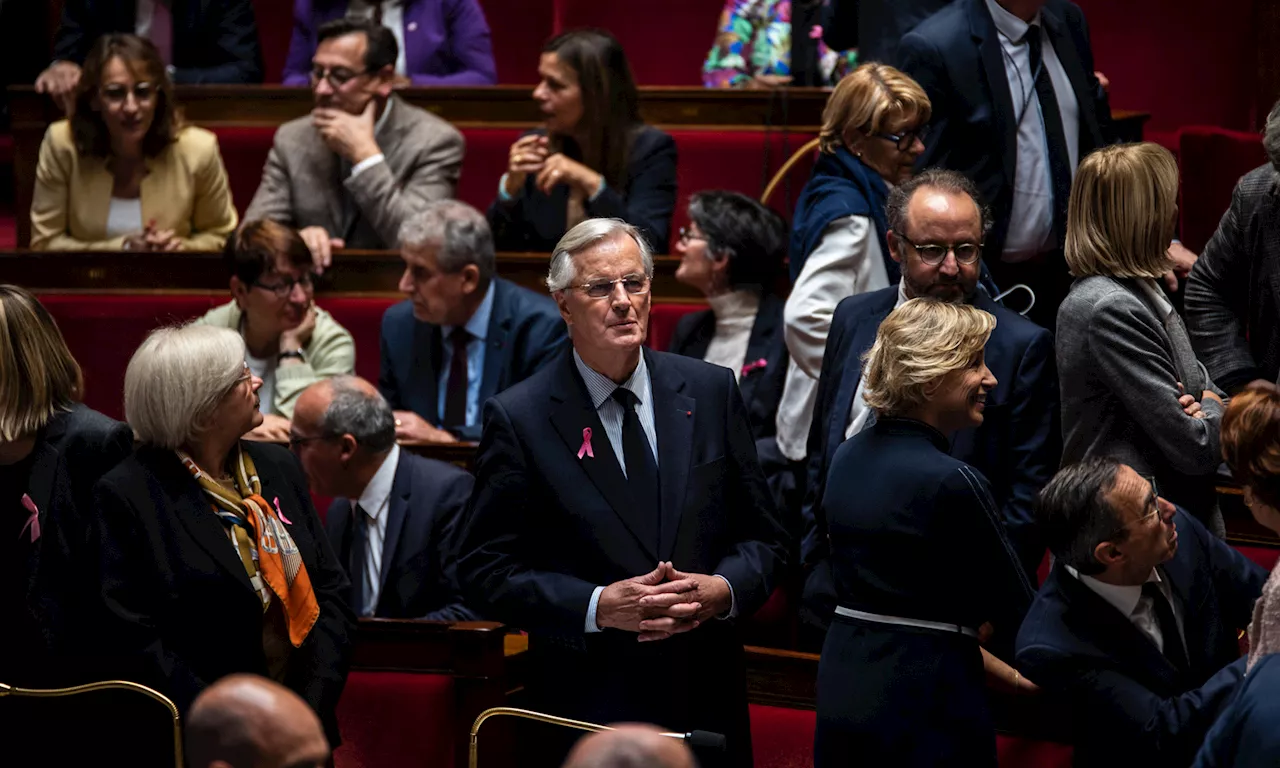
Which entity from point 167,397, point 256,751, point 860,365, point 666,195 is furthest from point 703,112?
point 256,751

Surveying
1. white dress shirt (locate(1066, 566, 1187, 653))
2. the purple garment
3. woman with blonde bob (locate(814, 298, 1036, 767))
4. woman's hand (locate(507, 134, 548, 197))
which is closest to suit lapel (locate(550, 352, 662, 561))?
woman with blonde bob (locate(814, 298, 1036, 767))

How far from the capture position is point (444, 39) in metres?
4.66

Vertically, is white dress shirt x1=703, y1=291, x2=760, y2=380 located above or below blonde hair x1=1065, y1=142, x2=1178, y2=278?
below

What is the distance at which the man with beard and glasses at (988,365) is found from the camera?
2375 mm

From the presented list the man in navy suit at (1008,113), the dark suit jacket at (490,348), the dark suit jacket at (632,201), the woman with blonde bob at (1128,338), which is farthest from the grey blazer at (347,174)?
the woman with blonde bob at (1128,338)

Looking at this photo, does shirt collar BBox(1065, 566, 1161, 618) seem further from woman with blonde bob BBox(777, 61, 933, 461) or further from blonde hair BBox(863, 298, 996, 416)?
woman with blonde bob BBox(777, 61, 933, 461)

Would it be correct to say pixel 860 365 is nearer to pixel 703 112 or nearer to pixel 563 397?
pixel 563 397

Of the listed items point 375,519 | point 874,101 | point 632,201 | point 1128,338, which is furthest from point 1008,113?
point 375,519

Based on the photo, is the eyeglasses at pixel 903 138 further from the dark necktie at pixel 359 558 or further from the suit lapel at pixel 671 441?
the dark necktie at pixel 359 558

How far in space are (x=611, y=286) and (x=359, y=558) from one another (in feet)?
3.16

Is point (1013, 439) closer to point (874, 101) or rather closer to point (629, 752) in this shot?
point (874, 101)

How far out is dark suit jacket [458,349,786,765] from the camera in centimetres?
221

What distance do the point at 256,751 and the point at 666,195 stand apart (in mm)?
2509

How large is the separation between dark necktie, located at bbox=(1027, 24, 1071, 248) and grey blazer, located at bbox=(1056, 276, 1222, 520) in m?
0.63
